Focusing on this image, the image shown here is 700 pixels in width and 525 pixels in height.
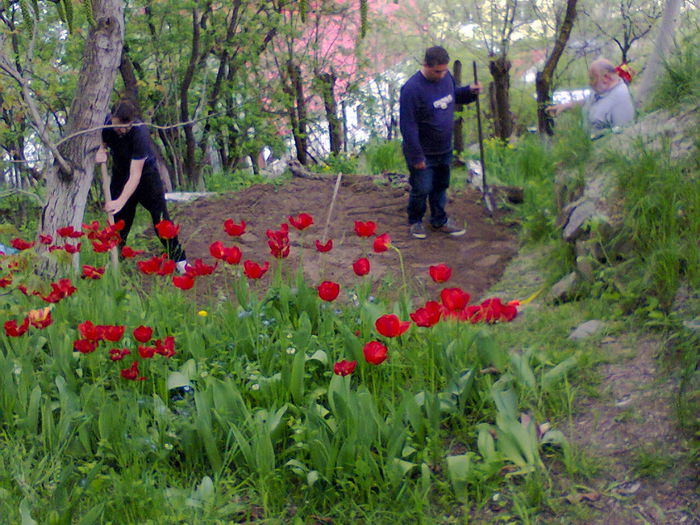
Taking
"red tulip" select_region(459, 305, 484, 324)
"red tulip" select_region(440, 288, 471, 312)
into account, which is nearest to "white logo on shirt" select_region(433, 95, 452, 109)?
"red tulip" select_region(459, 305, 484, 324)

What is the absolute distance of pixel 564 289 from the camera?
434 cm

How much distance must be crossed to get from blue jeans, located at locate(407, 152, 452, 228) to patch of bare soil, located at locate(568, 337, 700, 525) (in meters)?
3.80

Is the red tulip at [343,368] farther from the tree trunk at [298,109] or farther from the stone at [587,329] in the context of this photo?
the tree trunk at [298,109]

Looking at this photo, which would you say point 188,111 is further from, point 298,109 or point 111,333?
point 111,333

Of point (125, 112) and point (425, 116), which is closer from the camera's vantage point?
point (125, 112)

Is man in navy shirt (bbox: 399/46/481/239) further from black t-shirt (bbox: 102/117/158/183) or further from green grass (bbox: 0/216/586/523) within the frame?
green grass (bbox: 0/216/586/523)

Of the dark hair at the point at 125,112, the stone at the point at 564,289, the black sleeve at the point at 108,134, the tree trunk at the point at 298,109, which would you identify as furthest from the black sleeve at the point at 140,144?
the tree trunk at the point at 298,109

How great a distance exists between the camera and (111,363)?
3.31m

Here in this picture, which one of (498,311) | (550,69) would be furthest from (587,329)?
(550,69)

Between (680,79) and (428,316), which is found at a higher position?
(680,79)

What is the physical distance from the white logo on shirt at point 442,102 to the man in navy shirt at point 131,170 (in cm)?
252

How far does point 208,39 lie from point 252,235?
10.8 ft

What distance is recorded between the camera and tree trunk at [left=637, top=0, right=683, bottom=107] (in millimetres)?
5840

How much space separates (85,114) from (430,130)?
3086 mm
